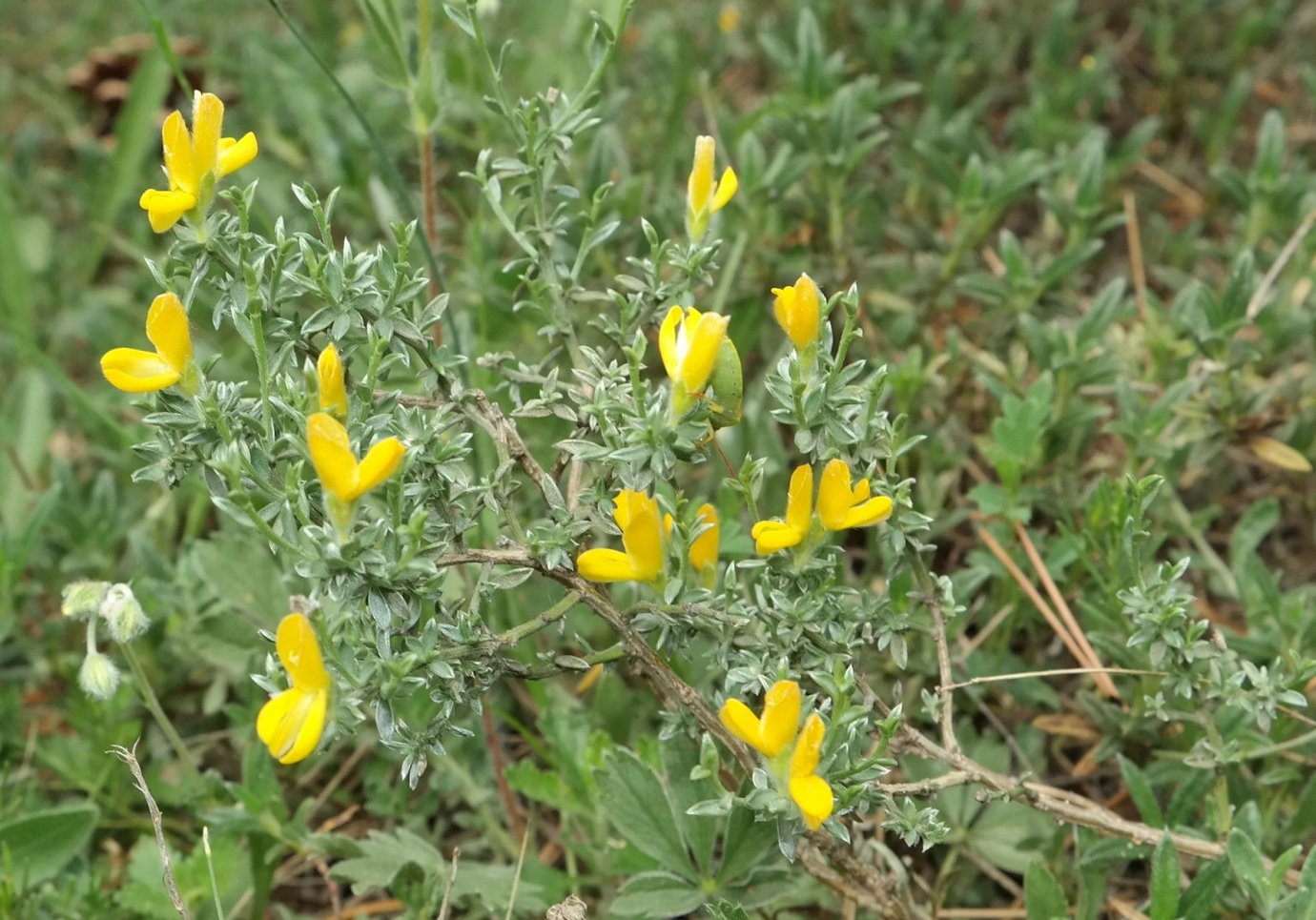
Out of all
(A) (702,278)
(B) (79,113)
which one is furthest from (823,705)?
(B) (79,113)

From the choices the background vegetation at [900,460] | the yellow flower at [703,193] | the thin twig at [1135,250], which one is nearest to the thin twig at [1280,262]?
the background vegetation at [900,460]

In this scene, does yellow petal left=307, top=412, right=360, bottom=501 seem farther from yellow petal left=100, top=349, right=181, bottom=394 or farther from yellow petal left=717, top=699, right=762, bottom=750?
yellow petal left=717, top=699, right=762, bottom=750

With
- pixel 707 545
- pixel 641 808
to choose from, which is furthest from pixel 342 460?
pixel 641 808

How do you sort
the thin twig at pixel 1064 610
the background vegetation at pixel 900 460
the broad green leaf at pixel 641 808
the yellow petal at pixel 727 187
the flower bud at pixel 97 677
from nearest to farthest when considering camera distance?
the yellow petal at pixel 727 187
the flower bud at pixel 97 677
the broad green leaf at pixel 641 808
the background vegetation at pixel 900 460
the thin twig at pixel 1064 610

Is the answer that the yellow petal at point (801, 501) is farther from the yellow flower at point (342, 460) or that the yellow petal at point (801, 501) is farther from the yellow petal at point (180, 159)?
the yellow petal at point (180, 159)

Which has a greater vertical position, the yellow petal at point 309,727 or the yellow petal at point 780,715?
the yellow petal at point 309,727

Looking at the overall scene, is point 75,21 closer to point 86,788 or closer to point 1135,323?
point 86,788

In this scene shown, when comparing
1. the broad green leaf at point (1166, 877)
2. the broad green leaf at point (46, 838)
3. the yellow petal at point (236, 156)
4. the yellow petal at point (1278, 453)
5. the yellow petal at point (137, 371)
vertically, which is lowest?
the broad green leaf at point (46, 838)
